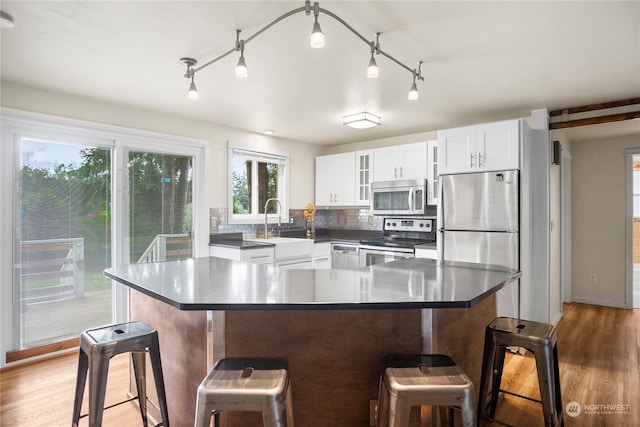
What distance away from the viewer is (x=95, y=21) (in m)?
2.07

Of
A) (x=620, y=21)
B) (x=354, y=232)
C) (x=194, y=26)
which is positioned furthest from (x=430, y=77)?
(x=354, y=232)

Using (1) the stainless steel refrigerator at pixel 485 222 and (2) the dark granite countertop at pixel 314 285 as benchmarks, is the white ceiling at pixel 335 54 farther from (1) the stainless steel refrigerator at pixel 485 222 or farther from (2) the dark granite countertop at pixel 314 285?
(2) the dark granite countertop at pixel 314 285

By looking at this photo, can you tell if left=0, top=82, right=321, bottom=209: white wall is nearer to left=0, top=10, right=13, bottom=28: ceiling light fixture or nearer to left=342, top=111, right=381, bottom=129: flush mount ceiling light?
left=0, top=10, right=13, bottom=28: ceiling light fixture

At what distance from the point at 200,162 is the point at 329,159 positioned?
1970 millimetres

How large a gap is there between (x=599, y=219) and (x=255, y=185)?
471cm

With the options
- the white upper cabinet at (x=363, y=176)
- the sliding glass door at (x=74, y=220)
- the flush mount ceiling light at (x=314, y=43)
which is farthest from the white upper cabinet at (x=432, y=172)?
the sliding glass door at (x=74, y=220)

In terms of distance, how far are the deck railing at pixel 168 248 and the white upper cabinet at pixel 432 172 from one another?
2.87 meters

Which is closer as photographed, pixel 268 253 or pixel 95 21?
pixel 95 21

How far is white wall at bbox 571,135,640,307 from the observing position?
4.92 m

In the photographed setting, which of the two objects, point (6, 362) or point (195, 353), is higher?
point (195, 353)

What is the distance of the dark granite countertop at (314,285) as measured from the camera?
1.48 m

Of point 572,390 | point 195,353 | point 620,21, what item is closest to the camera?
point 195,353

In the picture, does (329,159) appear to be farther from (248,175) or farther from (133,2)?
(133,2)

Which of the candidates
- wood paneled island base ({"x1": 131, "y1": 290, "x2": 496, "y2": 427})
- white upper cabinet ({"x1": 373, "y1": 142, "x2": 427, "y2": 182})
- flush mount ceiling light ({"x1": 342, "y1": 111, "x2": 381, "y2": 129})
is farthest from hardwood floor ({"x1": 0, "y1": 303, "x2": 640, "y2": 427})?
flush mount ceiling light ({"x1": 342, "y1": 111, "x2": 381, "y2": 129})
